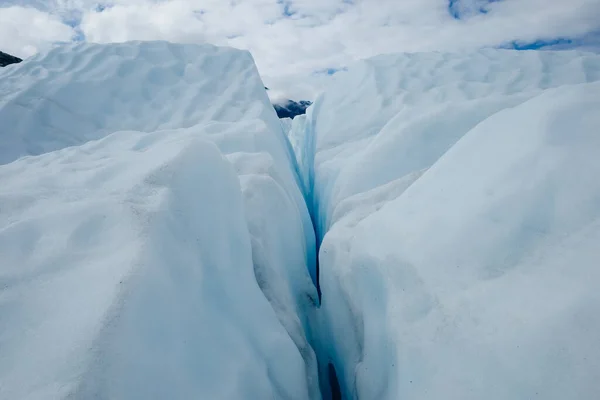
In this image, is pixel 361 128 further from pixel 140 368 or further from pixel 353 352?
pixel 140 368

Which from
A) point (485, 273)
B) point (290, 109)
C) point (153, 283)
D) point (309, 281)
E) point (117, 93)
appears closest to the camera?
point (153, 283)

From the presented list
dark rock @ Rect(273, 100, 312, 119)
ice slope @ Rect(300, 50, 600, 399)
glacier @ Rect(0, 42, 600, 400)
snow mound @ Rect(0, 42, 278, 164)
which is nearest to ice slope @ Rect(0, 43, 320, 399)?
glacier @ Rect(0, 42, 600, 400)

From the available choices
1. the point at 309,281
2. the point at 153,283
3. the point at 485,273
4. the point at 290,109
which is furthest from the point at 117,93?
the point at 290,109

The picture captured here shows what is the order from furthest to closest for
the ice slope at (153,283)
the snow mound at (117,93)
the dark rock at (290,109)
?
the dark rock at (290,109)
the snow mound at (117,93)
the ice slope at (153,283)

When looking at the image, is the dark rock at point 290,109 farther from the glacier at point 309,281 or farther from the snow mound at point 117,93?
the glacier at point 309,281

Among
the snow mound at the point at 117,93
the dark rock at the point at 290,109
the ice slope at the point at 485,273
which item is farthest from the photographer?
the dark rock at the point at 290,109

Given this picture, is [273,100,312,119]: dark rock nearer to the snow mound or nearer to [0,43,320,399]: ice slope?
the snow mound

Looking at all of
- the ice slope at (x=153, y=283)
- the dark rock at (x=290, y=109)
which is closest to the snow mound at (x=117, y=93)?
the ice slope at (x=153, y=283)

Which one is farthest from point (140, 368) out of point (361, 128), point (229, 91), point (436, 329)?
point (229, 91)

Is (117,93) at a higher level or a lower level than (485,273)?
lower

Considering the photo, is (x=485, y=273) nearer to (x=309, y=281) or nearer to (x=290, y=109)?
(x=309, y=281)

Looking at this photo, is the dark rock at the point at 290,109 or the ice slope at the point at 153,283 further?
the dark rock at the point at 290,109

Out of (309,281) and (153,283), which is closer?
(153,283)
